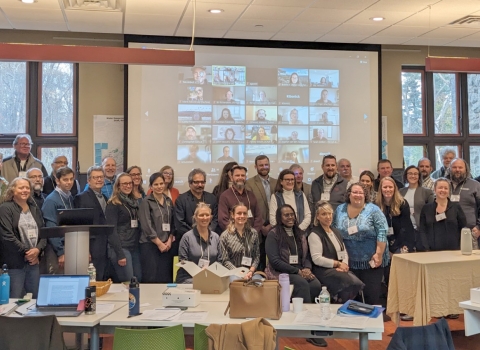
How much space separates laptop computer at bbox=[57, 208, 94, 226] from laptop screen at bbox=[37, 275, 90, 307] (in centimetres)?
63

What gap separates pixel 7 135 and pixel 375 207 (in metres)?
4.96

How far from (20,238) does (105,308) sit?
5.22ft

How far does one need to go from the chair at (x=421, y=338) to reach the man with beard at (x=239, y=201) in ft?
10.6

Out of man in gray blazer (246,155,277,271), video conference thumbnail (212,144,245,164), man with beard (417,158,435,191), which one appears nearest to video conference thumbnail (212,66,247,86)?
video conference thumbnail (212,144,245,164)

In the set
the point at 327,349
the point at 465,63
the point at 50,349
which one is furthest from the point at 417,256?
the point at 50,349

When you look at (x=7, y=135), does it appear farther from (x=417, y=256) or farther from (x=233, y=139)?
(x=417, y=256)

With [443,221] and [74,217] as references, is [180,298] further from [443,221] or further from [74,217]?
[443,221]

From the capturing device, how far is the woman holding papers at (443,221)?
18.4 feet

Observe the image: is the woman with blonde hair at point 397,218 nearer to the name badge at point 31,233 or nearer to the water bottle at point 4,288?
the name badge at point 31,233

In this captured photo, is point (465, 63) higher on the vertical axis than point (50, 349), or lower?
higher

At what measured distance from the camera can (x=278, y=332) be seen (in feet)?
10.6

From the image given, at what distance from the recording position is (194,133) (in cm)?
742

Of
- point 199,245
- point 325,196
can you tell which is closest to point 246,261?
point 199,245

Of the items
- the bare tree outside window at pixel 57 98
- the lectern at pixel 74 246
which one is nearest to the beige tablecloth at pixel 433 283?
the lectern at pixel 74 246
